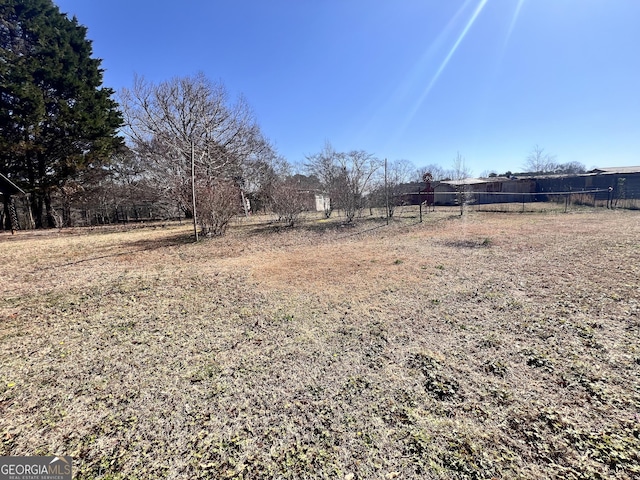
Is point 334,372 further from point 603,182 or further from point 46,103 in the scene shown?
point 603,182

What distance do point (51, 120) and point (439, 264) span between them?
20.8m

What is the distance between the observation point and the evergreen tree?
1408cm

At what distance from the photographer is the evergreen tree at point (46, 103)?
554 inches

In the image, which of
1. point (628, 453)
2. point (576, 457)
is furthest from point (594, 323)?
point (576, 457)

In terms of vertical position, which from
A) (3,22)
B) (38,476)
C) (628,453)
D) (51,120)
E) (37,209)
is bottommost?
(628,453)

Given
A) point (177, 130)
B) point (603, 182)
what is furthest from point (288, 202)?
point (603, 182)

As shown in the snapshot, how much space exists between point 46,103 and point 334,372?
21.4 metres

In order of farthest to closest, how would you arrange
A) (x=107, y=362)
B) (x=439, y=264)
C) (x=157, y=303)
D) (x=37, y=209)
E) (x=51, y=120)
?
(x=37, y=209) → (x=51, y=120) → (x=439, y=264) → (x=157, y=303) → (x=107, y=362)

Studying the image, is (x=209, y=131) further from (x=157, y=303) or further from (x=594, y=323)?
(x=594, y=323)

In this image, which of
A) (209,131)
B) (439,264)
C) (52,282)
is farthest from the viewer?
(209,131)

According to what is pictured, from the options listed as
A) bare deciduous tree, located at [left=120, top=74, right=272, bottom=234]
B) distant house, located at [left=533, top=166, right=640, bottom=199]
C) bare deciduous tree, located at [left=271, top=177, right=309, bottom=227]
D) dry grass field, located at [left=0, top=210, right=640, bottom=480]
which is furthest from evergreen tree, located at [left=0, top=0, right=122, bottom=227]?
distant house, located at [left=533, top=166, right=640, bottom=199]

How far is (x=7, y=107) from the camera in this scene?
13938 mm

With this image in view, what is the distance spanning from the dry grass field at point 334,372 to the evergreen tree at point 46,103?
13.9 meters

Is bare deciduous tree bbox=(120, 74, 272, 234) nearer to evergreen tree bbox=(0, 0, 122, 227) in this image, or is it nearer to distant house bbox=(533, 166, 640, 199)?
evergreen tree bbox=(0, 0, 122, 227)
